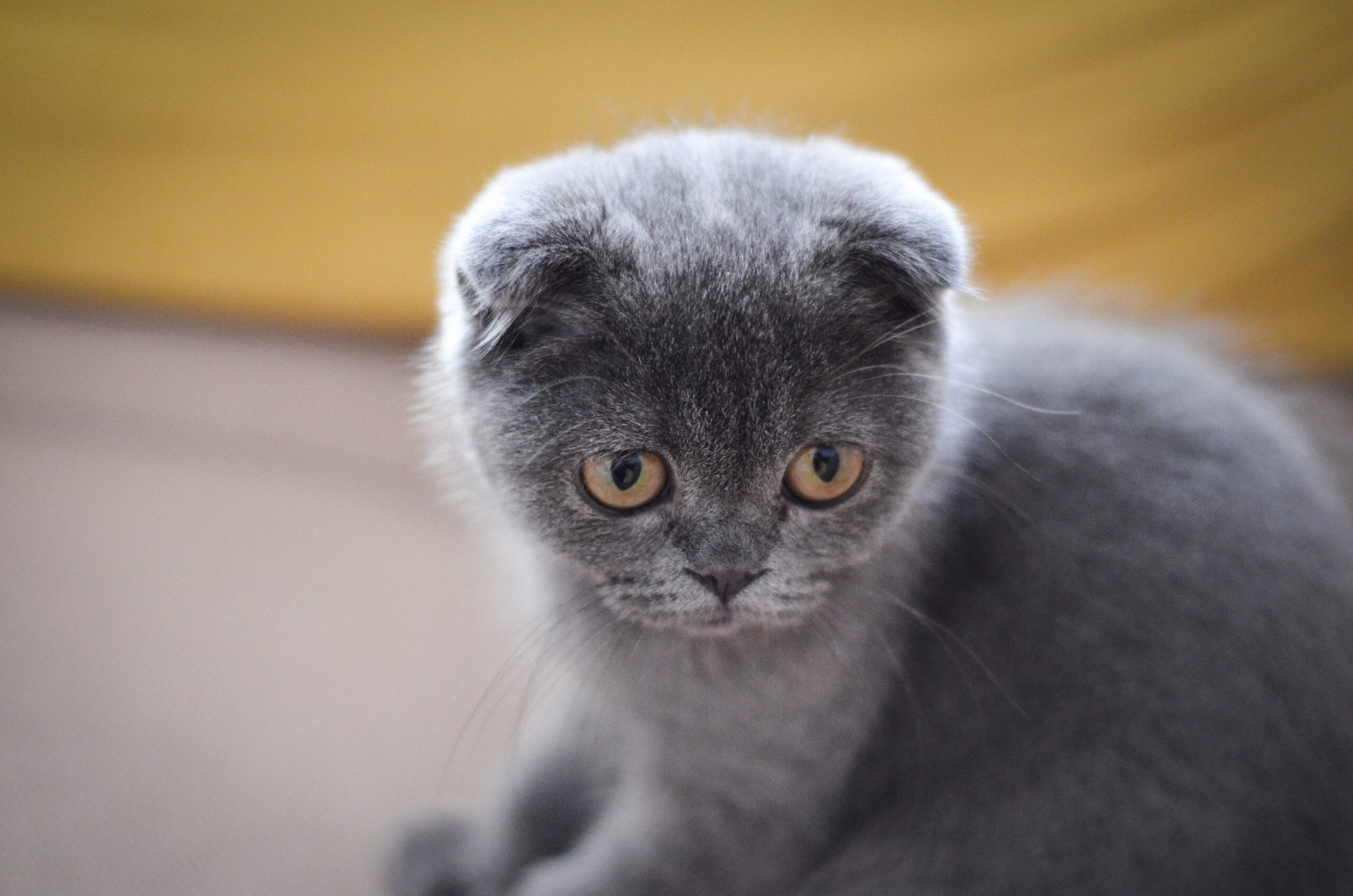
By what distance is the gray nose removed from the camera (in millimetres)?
923

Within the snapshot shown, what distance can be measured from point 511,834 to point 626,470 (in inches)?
24.7

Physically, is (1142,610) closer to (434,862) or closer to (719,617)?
(719,617)

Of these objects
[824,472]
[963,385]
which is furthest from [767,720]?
[963,385]

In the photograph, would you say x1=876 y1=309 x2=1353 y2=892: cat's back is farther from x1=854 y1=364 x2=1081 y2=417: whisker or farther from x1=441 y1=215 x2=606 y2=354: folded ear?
x1=441 y1=215 x2=606 y2=354: folded ear

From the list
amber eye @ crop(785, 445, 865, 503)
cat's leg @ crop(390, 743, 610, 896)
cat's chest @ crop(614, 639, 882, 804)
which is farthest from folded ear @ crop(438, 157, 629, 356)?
cat's leg @ crop(390, 743, 610, 896)

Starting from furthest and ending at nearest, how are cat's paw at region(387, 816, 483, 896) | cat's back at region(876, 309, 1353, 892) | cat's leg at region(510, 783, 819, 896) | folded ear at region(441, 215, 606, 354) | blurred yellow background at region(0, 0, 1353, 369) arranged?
blurred yellow background at region(0, 0, 1353, 369) < cat's paw at region(387, 816, 483, 896) < cat's leg at region(510, 783, 819, 896) < cat's back at region(876, 309, 1353, 892) < folded ear at region(441, 215, 606, 354)

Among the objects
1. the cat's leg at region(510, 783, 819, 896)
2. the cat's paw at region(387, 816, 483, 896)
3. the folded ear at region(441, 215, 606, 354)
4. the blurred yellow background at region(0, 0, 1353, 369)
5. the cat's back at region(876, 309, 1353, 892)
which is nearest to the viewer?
the folded ear at region(441, 215, 606, 354)

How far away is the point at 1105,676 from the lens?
40.5 inches

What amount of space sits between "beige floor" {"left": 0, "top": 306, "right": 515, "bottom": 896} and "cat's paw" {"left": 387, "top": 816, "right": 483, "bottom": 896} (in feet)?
0.12

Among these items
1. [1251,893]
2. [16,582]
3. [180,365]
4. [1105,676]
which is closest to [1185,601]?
[1105,676]

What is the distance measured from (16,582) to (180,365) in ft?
1.99

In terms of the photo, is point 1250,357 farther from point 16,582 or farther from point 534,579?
point 16,582

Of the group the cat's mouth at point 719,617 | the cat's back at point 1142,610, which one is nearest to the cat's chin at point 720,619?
the cat's mouth at point 719,617

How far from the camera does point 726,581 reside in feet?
3.04
